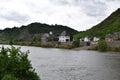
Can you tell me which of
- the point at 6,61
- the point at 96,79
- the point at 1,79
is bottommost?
the point at 96,79

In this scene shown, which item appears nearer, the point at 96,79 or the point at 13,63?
the point at 13,63

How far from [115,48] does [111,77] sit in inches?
4326

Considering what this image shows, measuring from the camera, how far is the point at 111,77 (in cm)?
5675

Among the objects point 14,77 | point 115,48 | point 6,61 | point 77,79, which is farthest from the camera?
point 115,48

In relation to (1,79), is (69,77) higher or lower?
lower

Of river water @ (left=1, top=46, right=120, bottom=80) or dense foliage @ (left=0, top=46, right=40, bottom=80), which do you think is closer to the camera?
dense foliage @ (left=0, top=46, right=40, bottom=80)

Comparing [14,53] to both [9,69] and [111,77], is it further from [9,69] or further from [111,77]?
[111,77]

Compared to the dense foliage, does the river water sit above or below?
below

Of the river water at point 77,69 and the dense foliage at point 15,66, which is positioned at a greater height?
the dense foliage at point 15,66

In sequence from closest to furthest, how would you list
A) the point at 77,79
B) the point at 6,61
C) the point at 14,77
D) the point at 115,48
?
the point at 14,77 → the point at 6,61 → the point at 77,79 → the point at 115,48

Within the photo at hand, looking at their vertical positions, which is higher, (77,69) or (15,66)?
(15,66)

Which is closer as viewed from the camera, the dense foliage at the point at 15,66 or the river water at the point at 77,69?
the dense foliage at the point at 15,66

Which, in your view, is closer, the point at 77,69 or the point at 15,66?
the point at 15,66

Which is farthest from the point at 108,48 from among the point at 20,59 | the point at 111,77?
the point at 20,59
